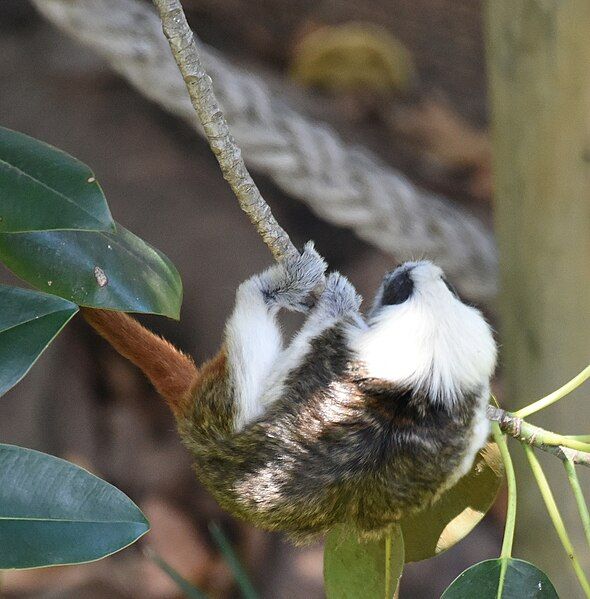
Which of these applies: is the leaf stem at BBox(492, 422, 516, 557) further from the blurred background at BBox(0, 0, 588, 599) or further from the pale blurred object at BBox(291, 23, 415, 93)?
the pale blurred object at BBox(291, 23, 415, 93)

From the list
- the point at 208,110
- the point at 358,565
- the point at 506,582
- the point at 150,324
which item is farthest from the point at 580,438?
the point at 150,324

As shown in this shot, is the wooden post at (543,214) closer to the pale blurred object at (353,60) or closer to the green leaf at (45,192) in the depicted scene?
the green leaf at (45,192)

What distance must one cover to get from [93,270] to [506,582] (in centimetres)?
51

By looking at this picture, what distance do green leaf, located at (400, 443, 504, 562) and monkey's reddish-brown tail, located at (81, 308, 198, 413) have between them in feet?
1.03

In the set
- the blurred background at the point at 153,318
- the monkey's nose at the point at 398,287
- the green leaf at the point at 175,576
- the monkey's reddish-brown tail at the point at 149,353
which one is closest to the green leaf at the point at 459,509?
the monkey's nose at the point at 398,287

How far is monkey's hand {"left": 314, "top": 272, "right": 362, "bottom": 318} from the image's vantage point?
1007 mm

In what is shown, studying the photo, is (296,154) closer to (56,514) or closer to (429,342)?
(429,342)

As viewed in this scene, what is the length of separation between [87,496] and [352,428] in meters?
0.31

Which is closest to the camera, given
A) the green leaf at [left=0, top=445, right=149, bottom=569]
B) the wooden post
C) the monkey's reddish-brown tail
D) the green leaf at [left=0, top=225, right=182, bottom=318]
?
the green leaf at [left=0, top=445, right=149, bottom=569]

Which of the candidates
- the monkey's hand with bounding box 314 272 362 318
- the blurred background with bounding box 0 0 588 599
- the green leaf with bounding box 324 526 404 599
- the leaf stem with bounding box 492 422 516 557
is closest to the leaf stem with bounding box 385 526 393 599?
the green leaf with bounding box 324 526 404 599

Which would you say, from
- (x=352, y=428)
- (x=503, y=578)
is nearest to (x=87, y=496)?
(x=352, y=428)

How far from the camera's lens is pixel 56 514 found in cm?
71

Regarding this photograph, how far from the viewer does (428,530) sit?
1.00 meters

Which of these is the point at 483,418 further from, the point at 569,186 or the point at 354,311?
the point at 569,186
